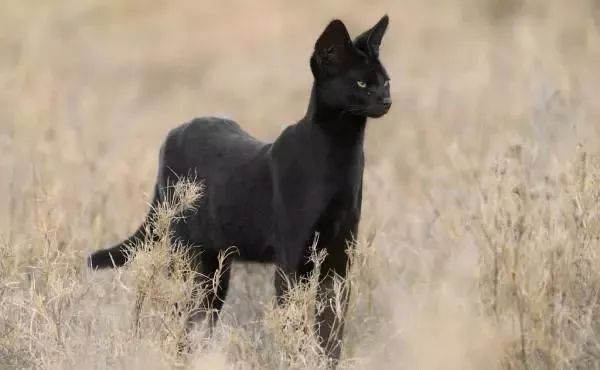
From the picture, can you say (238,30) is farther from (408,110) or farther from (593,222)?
(593,222)

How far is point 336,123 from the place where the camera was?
10.8ft

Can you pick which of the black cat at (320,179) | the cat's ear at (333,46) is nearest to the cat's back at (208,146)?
the black cat at (320,179)

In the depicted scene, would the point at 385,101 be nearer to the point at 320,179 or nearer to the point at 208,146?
the point at 320,179

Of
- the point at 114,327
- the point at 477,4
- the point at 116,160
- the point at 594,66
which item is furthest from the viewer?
the point at 477,4

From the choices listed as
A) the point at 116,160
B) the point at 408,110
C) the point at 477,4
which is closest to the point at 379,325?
the point at 116,160

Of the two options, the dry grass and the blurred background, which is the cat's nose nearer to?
the dry grass

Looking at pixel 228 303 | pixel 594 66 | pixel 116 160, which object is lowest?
pixel 228 303

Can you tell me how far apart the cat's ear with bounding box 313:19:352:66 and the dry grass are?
599 millimetres

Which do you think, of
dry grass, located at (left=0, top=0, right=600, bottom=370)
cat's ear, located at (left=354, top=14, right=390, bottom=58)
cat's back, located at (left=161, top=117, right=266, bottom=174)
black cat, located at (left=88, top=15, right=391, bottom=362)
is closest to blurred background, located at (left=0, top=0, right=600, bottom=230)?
dry grass, located at (left=0, top=0, right=600, bottom=370)

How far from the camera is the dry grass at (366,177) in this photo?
303 cm

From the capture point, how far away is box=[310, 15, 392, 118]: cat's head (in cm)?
320

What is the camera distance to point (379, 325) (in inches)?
147

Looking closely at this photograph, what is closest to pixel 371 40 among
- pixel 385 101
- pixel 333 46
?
pixel 333 46

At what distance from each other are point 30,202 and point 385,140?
225cm
